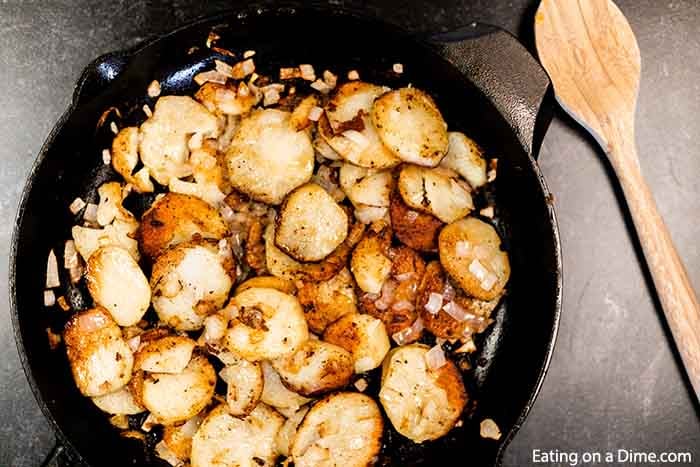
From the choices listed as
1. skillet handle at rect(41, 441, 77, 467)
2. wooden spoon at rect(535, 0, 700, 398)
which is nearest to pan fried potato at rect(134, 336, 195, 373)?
skillet handle at rect(41, 441, 77, 467)

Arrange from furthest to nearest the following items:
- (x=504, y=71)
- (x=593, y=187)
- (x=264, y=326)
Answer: (x=593, y=187) < (x=504, y=71) < (x=264, y=326)

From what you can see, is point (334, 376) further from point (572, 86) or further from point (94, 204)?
point (572, 86)

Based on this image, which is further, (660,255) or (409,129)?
(660,255)

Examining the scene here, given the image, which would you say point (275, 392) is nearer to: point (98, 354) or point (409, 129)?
point (98, 354)

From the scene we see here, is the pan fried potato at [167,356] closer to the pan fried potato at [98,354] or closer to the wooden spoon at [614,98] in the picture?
the pan fried potato at [98,354]

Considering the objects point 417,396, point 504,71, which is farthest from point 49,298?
point 504,71

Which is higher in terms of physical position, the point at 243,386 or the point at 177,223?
the point at 177,223

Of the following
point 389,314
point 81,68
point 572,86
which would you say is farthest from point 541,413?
point 81,68
